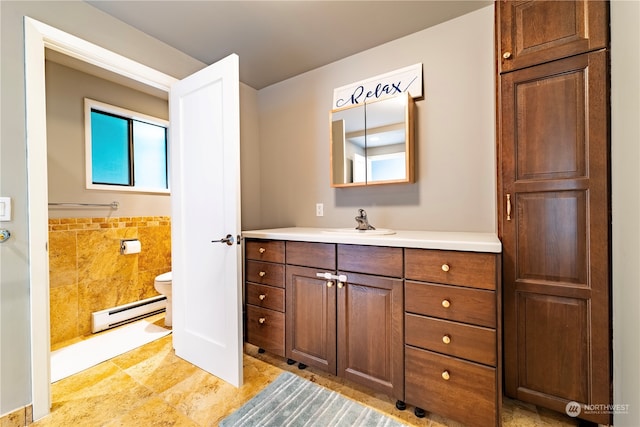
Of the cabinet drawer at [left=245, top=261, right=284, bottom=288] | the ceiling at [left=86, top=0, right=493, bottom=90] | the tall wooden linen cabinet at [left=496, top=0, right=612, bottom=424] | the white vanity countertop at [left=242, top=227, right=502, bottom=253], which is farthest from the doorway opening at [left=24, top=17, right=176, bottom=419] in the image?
the tall wooden linen cabinet at [left=496, top=0, right=612, bottom=424]

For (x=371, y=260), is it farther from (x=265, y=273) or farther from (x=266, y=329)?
(x=266, y=329)

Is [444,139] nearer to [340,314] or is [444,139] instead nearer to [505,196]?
[505,196]

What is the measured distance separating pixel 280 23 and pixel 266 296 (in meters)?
1.88

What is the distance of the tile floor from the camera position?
1.40m

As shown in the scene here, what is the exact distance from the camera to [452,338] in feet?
4.21

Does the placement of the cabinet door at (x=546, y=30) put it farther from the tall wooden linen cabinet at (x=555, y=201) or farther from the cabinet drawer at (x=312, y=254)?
the cabinet drawer at (x=312, y=254)

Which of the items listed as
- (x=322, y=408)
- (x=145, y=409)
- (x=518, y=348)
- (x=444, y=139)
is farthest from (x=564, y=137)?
(x=145, y=409)

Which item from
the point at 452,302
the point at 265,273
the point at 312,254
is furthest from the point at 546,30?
the point at 265,273

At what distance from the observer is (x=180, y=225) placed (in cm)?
201

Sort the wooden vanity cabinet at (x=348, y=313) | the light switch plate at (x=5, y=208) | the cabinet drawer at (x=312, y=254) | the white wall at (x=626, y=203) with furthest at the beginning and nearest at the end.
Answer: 1. the cabinet drawer at (x=312, y=254)
2. the wooden vanity cabinet at (x=348, y=313)
3. the light switch plate at (x=5, y=208)
4. the white wall at (x=626, y=203)

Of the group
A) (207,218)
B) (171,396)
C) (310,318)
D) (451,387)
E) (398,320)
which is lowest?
(171,396)

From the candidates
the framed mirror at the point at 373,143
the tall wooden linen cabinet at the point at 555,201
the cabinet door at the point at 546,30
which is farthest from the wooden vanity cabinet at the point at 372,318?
the cabinet door at the point at 546,30

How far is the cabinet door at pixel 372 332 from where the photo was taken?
4.66 feet

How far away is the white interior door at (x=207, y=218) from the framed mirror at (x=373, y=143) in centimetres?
88
